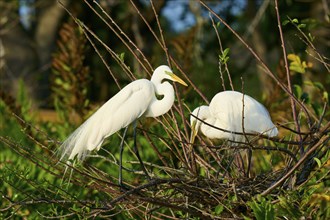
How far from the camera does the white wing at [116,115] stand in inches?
103

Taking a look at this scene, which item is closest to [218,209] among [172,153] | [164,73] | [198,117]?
[164,73]

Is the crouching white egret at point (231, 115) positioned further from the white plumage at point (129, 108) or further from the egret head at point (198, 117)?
the white plumage at point (129, 108)

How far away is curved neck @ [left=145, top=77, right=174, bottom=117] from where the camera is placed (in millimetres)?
2529

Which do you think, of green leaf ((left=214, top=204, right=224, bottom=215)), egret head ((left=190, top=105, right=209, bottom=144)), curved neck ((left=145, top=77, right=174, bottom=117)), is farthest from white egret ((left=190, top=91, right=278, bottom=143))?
green leaf ((left=214, top=204, right=224, bottom=215))

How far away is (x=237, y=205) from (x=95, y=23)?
11.1 m

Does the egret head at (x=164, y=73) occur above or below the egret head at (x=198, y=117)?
above

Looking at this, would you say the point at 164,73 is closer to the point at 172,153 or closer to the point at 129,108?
the point at 129,108

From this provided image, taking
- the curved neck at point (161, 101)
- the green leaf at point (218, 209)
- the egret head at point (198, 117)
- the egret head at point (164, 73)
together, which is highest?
the egret head at point (164, 73)

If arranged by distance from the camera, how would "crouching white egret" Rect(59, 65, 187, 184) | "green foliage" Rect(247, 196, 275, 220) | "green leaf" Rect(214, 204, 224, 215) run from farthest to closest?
"crouching white egret" Rect(59, 65, 187, 184)
"green leaf" Rect(214, 204, 224, 215)
"green foliage" Rect(247, 196, 275, 220)

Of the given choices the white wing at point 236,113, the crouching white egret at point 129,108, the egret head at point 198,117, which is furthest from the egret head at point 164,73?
the white wing at point 236,113

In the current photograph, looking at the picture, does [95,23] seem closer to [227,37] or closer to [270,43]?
[227,37]

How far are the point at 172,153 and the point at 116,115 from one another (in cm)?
139

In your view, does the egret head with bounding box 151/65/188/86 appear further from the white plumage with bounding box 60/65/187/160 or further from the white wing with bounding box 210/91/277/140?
the white wing with bounding box 210/91/277/140

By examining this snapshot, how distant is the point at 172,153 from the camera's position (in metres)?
4.00
